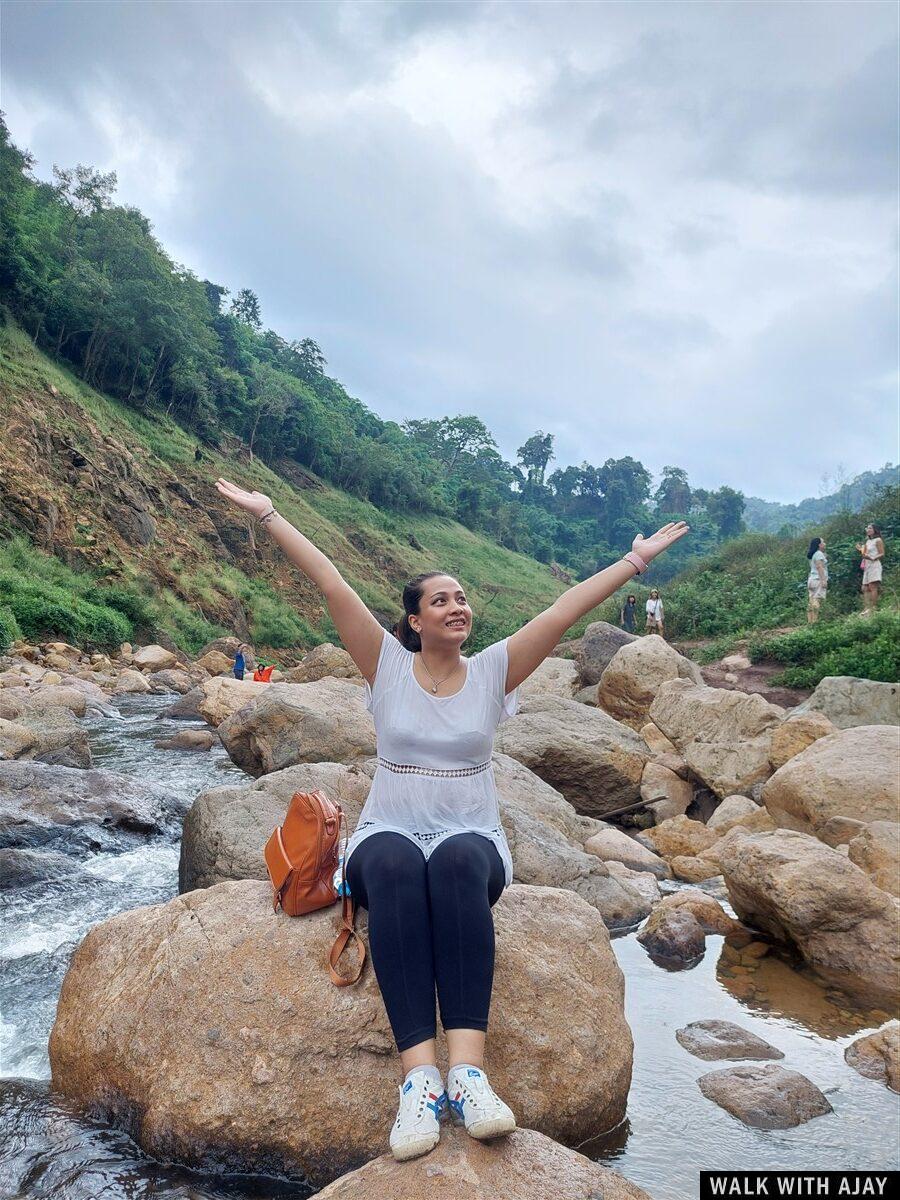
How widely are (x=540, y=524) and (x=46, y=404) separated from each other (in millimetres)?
65641

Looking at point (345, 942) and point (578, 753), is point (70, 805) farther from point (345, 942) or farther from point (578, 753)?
point (345, 942)

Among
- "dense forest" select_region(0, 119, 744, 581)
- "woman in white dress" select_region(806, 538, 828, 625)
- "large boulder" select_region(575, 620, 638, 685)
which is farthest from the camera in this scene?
"dense forest" select_region(0, 119, 744, 581)

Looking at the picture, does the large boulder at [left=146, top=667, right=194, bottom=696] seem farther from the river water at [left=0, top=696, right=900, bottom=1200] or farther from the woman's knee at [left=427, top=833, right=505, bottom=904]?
the woman's knee at [left=427, top=833, right=505, bottom=904]

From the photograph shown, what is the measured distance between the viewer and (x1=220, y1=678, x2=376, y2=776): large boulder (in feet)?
28.5

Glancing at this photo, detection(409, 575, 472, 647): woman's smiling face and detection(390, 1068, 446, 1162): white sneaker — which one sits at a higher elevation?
detection(409, 575, 472, 647): woman's smiling face

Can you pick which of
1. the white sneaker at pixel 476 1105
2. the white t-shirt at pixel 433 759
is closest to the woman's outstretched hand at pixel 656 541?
the white t-shirt at pixel 433 759

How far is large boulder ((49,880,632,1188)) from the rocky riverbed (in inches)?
0.4

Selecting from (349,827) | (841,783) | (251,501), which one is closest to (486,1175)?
(251,501)

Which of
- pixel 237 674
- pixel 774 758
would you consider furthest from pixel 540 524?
pixel 774 758

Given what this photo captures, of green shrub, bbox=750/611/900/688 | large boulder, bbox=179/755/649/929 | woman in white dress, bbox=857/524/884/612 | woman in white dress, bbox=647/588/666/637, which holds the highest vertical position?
woman in white dress, bbox=857/524/884/612

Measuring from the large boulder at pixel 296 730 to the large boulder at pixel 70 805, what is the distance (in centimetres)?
95

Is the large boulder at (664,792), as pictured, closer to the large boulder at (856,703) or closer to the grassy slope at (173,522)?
the large boulder at (856,703)

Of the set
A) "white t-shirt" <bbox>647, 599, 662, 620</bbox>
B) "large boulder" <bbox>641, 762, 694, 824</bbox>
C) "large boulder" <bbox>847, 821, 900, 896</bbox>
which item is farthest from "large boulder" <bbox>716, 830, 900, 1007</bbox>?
"white t-shirt" <bbox>647, 599, 662, 620</bbox>

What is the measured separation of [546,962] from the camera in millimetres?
3752
